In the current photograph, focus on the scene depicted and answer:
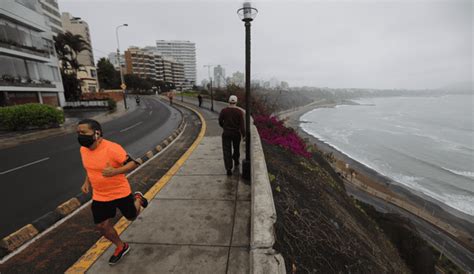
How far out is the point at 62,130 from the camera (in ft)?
43.3

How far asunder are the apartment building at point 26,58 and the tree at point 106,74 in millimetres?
38662

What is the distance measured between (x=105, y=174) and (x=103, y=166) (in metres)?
0.12

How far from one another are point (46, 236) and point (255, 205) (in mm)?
3226

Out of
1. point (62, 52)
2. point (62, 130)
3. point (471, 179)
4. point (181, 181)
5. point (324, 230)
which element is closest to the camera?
point (324, 230)

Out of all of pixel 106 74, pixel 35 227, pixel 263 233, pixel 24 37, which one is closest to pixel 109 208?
pixel 263 233

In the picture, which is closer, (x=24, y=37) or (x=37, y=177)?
(x=37, y=177)

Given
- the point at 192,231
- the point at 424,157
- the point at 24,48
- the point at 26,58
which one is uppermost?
the point at 24,48

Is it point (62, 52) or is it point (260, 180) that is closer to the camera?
point (260, 180)

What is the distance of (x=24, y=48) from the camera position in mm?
20922

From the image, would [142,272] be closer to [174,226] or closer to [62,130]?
[174,226]

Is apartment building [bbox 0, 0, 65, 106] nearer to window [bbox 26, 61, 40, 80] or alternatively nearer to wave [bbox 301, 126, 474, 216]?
window [bbox 26, 61, 40, 80]

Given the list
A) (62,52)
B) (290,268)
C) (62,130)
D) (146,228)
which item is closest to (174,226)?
(146,228)

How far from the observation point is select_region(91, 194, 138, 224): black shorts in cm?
243

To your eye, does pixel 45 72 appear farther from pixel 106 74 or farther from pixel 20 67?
pixel 106 74
